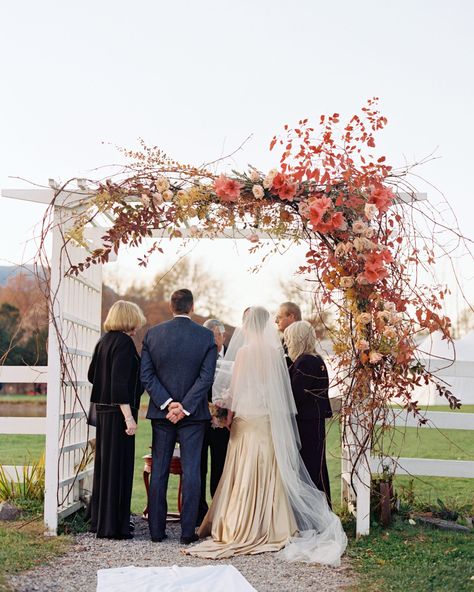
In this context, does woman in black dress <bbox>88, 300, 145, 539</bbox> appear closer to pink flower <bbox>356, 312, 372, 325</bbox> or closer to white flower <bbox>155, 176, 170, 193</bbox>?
white flower <bbox>155, 176, 170, 193</bbox>

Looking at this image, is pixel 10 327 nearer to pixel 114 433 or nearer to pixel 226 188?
pixel 114 433

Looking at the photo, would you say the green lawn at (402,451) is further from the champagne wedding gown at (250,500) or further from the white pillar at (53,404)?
the champagne wedding gown at (250,500)

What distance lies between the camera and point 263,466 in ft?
22.3

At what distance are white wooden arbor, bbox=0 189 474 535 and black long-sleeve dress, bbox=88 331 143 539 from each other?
201mm

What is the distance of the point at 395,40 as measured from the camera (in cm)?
1013

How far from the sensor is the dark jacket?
22.7 ft

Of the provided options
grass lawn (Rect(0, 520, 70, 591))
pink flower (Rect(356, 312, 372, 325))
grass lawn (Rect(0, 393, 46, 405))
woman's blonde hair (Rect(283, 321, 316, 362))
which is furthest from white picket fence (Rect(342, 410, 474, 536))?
grass lawn (Rect(0, 393, 46, 405))

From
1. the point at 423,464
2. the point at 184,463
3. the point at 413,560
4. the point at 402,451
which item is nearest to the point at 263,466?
the point at 184,463

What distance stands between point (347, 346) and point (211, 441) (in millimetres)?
1605

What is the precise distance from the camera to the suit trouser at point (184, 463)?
6.86m

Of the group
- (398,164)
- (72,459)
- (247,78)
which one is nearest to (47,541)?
(72,459)

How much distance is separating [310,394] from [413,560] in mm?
1628

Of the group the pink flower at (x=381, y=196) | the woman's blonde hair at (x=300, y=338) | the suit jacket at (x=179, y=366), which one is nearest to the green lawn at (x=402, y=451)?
the suit jacket at (x=179, y=366)

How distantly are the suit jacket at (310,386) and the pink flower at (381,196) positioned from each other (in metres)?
1.42
